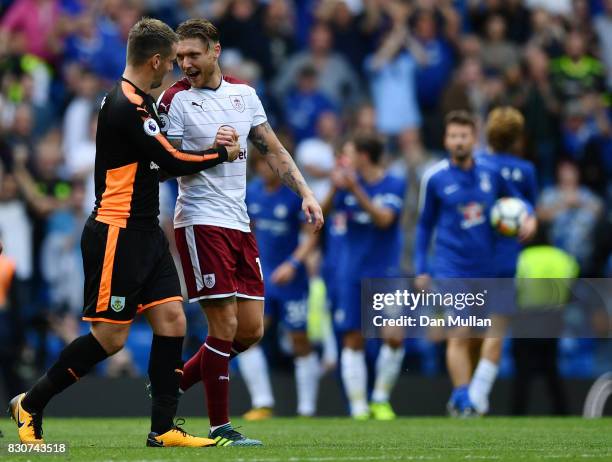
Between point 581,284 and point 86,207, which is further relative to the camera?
point 86,207

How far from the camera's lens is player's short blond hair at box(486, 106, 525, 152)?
11.7m

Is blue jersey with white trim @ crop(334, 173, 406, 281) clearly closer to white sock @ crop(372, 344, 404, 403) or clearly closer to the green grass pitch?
white sock @ crop(372, 344, 404, 403)

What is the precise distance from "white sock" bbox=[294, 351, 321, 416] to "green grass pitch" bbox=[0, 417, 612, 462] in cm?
131

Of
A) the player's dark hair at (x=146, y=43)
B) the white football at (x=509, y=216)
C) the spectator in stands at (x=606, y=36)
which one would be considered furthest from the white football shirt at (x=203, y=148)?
the spectator in stands at (x=606, y=36)

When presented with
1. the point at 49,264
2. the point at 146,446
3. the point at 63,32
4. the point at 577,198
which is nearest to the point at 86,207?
the point at 49,264

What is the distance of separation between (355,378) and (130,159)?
558 centimetres

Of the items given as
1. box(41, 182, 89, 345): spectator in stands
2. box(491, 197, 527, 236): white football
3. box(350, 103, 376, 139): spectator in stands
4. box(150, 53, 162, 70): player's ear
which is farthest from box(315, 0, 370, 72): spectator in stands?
box(150, 53, 162, 70): player's ear

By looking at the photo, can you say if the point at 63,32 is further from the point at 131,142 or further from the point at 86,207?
the point at 131,142

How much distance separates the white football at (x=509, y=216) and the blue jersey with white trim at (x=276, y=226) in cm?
235

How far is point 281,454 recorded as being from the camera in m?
6.95

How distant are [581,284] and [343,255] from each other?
2.53m

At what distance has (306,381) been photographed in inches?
515

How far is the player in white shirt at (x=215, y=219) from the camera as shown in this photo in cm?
774

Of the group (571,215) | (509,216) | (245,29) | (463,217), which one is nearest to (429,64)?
(245,29)
